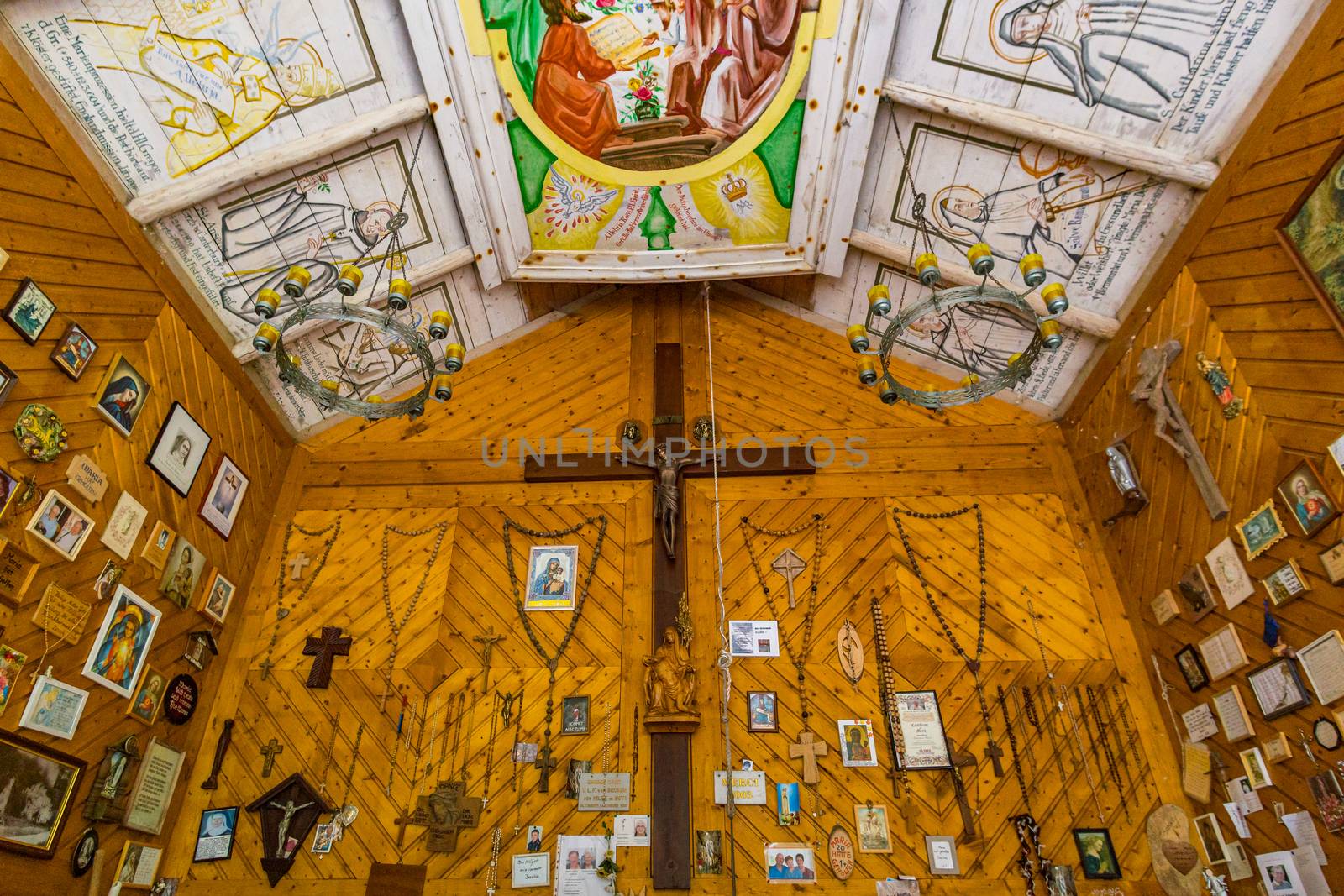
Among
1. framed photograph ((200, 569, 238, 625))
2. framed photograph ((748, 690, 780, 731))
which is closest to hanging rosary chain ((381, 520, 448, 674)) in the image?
framed photograph ((200, 569, 238, 625))

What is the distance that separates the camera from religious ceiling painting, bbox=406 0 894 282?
175 inches

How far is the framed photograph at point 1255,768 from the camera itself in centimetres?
358

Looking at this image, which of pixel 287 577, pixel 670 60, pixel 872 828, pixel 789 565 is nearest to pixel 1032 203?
pixel 670 60

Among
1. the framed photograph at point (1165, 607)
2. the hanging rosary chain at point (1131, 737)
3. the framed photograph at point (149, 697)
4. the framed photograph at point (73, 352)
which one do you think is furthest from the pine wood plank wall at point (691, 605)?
the framed photograph at point (73, 352)

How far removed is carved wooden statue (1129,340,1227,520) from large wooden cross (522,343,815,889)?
1895mm

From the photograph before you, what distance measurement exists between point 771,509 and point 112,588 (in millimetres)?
3500

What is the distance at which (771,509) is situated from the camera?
5.14 metres

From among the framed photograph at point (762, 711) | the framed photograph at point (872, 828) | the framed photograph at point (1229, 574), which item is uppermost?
the framed photograph at point (1229, 574)

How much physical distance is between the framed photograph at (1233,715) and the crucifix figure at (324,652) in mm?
4468

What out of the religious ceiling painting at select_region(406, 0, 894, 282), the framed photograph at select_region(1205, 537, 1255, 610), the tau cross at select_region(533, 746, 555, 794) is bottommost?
the tau cross at select_region(533, 746, 555, 794)

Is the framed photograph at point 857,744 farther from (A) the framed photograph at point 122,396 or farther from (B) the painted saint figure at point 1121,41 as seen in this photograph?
(A) the framed photograph at point 122,396

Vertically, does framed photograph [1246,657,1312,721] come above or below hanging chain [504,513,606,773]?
below

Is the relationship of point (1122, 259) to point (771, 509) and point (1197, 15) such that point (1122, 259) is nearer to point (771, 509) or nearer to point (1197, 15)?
point (1197, 15)

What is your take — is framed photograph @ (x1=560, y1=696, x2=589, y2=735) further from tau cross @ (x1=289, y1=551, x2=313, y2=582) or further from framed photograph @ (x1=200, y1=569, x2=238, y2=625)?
framed photograph @ (x1=200, y1=569, x2=238, y2=625)
